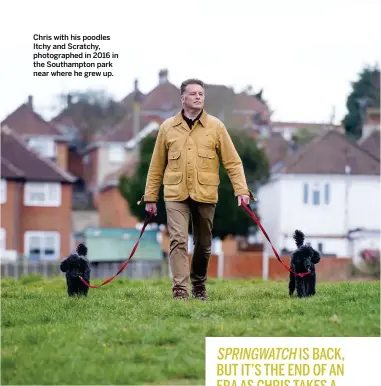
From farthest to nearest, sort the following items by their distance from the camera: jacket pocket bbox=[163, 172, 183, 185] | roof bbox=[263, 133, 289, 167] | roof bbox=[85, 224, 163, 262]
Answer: roof bbox=[263, 133, 289, 167] → roof bbox=[85, 224, 163, 262] → jacket pocket bbox=[163, 172, 183, 185]

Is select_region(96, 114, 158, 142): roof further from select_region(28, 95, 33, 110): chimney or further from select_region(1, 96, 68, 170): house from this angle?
select_region(28, 95, 33, 110): chimney

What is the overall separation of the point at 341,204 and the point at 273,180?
170 inches

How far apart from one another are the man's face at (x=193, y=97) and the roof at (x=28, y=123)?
212 ft

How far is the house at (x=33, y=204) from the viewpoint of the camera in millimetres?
59156

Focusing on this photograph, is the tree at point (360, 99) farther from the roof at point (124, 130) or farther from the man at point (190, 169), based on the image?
the man at point (190, 169)

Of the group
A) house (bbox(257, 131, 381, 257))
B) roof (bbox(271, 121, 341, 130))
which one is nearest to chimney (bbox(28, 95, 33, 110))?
roof (bbox(271, 121, 341, 130))

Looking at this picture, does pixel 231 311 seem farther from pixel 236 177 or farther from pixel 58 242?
pixel 58 242

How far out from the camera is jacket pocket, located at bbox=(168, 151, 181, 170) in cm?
1192

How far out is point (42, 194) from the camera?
2394 inches

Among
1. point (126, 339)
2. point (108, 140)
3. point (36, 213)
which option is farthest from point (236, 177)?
point (108, 140)

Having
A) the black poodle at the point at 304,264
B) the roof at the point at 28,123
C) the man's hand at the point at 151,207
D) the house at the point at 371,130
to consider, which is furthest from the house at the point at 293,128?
the black poodle at the point at 304,264

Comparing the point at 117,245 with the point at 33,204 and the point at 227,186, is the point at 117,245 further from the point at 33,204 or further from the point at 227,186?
the point at 227,186

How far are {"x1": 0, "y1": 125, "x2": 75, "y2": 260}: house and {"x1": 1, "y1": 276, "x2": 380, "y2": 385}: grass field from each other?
47.5 metres

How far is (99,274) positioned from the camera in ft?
170
